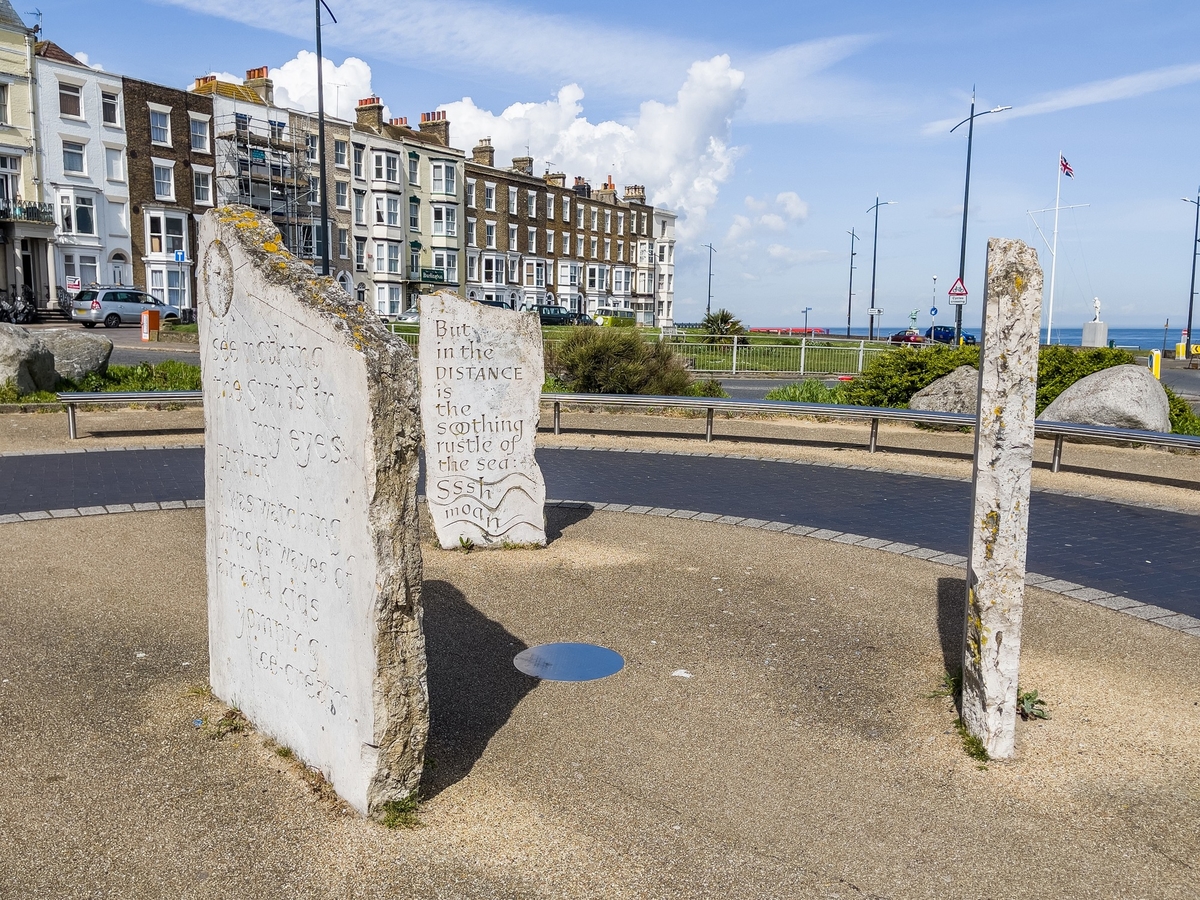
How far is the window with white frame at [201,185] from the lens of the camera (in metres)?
46.2

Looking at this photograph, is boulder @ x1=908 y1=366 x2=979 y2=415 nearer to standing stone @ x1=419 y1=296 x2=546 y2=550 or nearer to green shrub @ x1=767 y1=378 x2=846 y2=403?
green shrub @ x1=767 y1=378 x2=846 y2=403

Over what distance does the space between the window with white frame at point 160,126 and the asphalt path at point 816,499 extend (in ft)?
126

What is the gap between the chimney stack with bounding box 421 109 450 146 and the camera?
58562mm

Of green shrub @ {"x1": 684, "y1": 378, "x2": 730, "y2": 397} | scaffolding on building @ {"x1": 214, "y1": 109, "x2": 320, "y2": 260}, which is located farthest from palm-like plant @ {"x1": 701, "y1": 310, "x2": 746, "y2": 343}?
scaffolding on building @ {"x1": 214, "y1": 109, "x2": 320, "y2": 260}

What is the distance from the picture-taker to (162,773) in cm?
402

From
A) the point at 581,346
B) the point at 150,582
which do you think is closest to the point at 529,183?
the point at 581,346

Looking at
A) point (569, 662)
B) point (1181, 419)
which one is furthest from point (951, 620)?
point (1181, 419)

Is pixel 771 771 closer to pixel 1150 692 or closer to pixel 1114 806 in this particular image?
pixel 1114 806

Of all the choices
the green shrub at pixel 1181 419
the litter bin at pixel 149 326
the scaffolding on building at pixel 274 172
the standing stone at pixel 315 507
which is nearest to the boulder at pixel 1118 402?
the green shrub at pixel 1181 419

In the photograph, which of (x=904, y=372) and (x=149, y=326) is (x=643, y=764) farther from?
(x=149, y=326)

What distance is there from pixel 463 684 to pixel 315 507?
1603 millimetres

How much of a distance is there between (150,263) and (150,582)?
42.5 meters

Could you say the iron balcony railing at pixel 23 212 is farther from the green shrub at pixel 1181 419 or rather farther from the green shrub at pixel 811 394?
the green shrub at pixel 1181 419

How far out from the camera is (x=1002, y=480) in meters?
4.22
